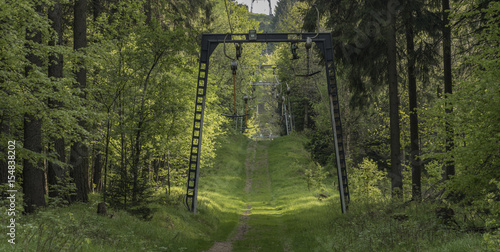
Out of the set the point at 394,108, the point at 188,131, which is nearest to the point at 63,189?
the point at 188,131

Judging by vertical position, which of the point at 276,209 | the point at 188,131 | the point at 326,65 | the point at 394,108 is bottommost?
the point at 276,209

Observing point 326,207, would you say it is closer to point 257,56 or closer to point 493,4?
point 493,4

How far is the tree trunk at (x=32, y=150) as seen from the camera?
10.8 m

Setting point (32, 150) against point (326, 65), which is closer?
point (32, 150)

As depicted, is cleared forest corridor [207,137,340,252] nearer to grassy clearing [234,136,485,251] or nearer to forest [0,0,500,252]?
grassy clearing [234,136,485,251]

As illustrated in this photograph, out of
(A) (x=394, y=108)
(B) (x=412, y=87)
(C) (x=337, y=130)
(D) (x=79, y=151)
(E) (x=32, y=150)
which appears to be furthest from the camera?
(C) (x=337, y=130)

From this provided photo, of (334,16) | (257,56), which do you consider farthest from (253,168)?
(334,16)

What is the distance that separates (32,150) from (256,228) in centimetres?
864

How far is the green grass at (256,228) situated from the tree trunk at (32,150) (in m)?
0.76

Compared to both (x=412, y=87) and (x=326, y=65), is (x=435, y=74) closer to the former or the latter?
(x=412, y=87)

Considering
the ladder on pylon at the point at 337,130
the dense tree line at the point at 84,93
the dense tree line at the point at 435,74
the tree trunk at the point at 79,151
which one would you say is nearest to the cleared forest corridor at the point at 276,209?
the ladder on pylon at the point at 337,130

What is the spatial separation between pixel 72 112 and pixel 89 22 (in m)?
8.39

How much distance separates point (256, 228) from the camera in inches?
624

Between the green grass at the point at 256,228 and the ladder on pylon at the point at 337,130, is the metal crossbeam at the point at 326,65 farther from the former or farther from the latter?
the green grass at the point at 256,228
